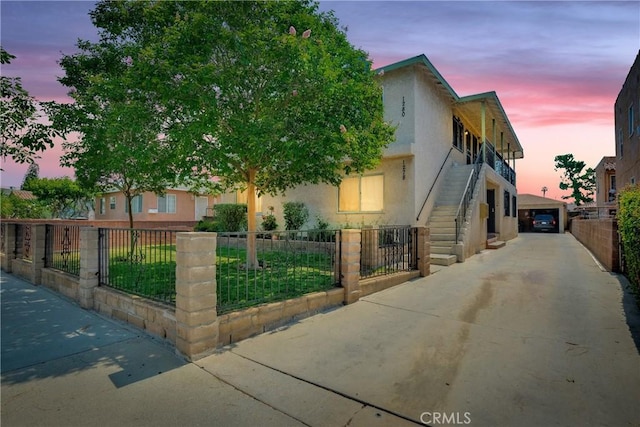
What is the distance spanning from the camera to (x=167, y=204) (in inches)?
1005

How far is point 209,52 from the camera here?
627 cm

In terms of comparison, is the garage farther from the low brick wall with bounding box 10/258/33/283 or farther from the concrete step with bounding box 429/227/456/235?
the low brick wall with bounding box 10/258/33/283

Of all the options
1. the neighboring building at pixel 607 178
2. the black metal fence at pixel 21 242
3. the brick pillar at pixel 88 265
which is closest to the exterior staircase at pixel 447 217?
the brick pillar at pixel 88 265

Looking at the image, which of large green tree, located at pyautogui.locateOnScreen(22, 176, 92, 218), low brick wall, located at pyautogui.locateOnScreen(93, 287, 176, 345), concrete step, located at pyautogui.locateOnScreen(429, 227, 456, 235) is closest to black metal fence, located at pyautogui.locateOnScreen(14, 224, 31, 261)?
low brick wall, located at pyautogui.locateOnScreen(93, 287, 176, 345)

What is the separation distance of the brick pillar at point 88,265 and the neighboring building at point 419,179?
8624mm

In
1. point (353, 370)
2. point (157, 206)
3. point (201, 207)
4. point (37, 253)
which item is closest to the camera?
point (353, 370)

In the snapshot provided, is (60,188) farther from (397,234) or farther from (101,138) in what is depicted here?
(397,234)

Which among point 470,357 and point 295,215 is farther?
point 295,215

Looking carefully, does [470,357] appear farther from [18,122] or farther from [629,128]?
[629,128]

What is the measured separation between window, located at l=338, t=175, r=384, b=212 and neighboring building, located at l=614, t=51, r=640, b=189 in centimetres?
1025

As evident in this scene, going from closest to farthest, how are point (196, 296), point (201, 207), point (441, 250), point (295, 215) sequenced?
point (196, 296) → point (441, 250) → point (295, 215) → point (201, 207)

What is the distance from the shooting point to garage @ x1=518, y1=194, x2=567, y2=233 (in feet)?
108

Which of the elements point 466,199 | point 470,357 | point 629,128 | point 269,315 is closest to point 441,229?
point 466,199

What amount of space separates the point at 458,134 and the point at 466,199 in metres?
5.70
